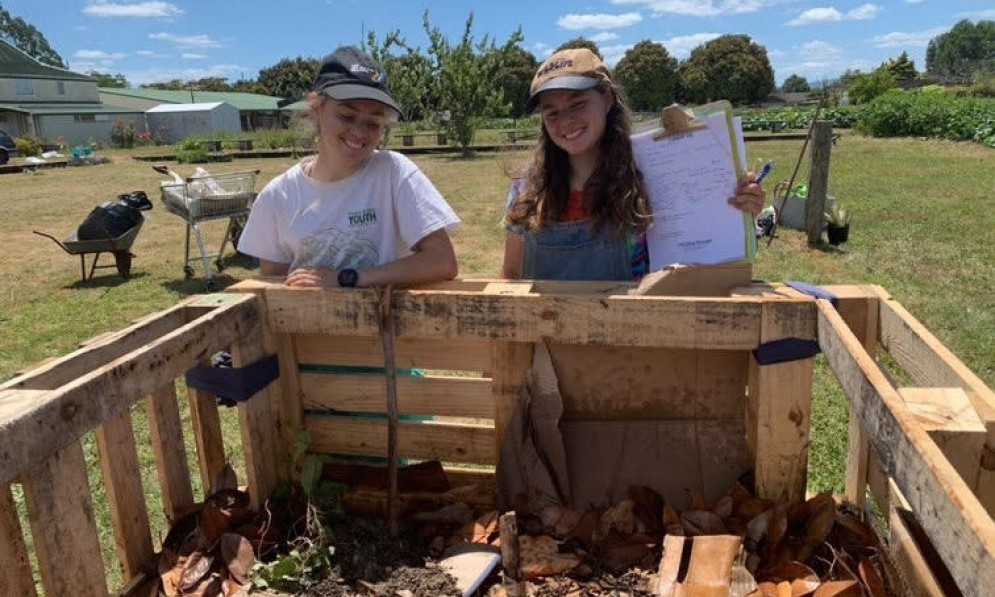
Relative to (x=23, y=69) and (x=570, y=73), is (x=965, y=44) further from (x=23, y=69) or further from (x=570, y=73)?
(x=570, y=73)

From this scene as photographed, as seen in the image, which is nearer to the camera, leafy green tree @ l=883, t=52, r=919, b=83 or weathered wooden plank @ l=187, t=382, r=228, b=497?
weathered wooden plank @ l=187, t=382, r=228, b=497

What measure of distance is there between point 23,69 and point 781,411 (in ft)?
219

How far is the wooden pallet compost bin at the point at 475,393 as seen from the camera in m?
1.60

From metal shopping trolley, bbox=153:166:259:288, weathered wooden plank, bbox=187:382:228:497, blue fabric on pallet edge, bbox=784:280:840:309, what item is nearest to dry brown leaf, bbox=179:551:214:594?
weathered wooden plank, bbox=187:382:228:497

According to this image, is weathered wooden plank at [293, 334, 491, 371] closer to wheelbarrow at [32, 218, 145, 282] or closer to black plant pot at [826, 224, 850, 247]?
wheelbarrow at [32, 218, 145, 282]

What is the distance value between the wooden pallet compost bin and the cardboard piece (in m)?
0.08

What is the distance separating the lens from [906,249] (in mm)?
9211

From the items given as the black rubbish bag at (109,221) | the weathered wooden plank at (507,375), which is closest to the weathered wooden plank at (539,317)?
the weathered wooden plank at (507,375)

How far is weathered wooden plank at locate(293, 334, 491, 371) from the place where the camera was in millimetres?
2361

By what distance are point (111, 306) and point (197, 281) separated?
1.28m

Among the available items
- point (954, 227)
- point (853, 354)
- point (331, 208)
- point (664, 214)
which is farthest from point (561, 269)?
point (954, 227)

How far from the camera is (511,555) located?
176 cm

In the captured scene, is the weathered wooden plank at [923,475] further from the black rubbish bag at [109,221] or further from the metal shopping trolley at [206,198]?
the black rubbish bag at [109,221]

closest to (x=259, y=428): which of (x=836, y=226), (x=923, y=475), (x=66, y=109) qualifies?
(x=923, y=475)
